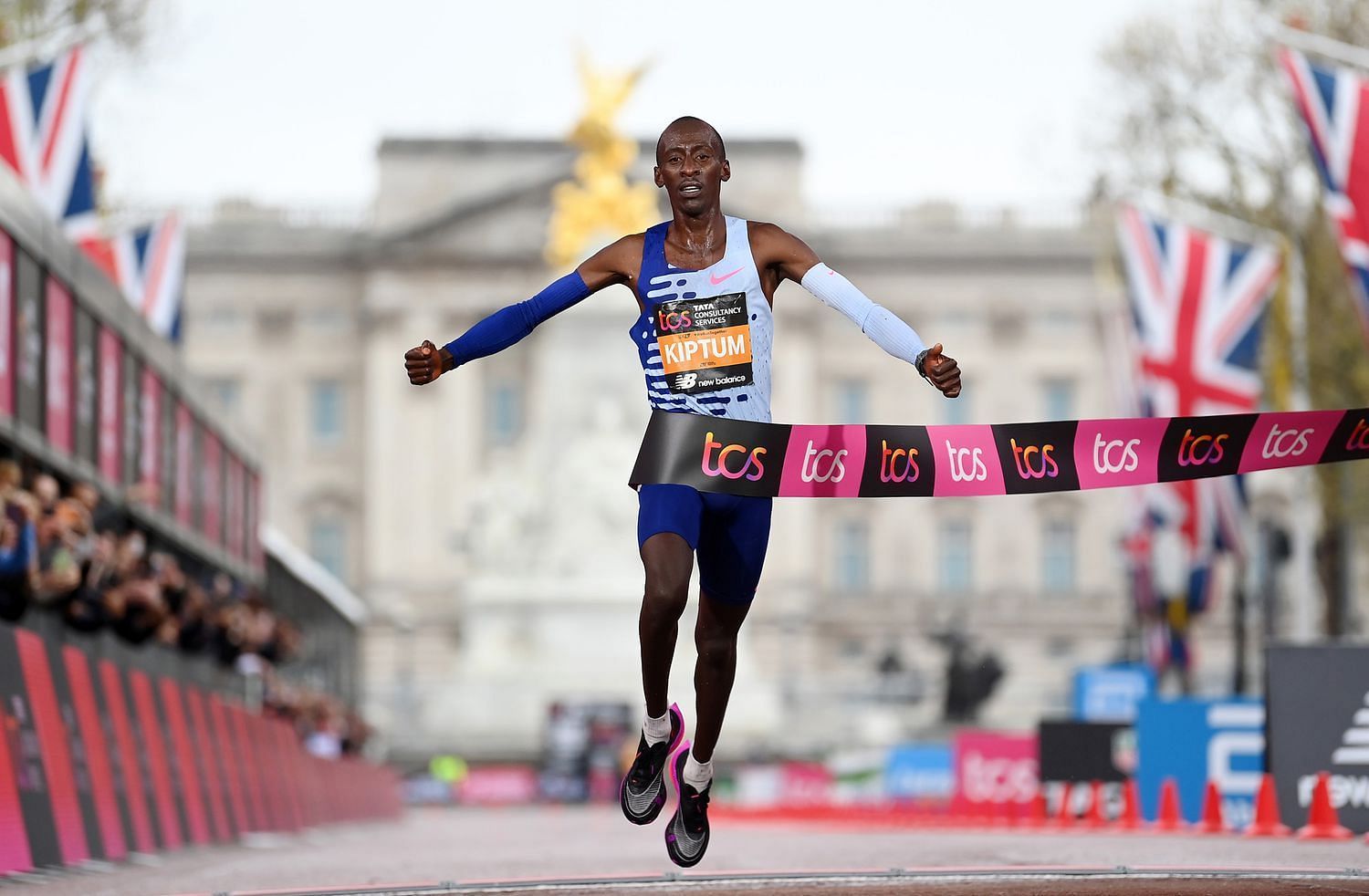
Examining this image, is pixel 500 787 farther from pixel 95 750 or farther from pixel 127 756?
pixel 95 750

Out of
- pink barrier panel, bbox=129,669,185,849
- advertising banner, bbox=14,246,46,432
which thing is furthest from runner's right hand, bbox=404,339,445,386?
advertising banner, bbox=14,246,46,432

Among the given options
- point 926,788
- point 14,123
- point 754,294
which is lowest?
point 926,788

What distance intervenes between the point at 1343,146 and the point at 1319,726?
10.3m

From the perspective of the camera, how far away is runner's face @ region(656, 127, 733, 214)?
8672 millimetres

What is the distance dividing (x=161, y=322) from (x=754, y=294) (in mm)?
26358

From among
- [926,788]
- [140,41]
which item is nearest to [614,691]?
[926,788]

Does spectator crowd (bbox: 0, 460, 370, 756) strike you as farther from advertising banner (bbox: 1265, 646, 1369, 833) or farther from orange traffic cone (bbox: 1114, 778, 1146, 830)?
orange traffic cone (bbox: 1114, 778, 1146, 830)

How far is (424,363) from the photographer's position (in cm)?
879

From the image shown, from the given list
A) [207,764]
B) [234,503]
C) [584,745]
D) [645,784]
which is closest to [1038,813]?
[207,764]

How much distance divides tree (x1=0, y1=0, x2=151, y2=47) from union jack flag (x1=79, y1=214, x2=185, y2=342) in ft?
8.95

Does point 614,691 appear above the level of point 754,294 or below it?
below

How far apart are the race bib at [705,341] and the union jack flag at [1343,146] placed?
16.6m

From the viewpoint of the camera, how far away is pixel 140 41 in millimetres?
36000

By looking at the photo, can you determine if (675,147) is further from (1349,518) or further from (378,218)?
(378,218)
